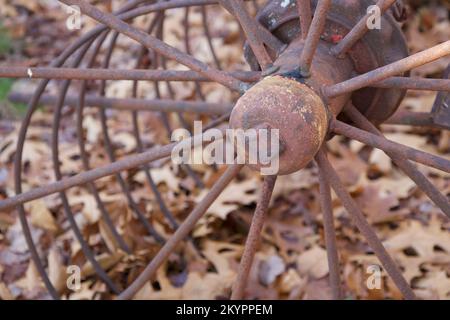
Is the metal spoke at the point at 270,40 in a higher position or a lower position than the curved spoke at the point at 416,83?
higher

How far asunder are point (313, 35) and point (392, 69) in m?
0.18

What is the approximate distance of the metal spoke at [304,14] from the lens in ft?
5.13

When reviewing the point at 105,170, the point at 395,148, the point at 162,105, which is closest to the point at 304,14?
the point at 395,148

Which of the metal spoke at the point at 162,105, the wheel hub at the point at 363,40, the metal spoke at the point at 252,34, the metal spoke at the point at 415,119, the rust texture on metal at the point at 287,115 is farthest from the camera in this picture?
the metal spoke at the point at 162,105

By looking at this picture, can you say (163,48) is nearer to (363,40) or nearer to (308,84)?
(308,84)

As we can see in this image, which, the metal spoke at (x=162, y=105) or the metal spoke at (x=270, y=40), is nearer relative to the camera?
the metal spoke at (x=270, y=40)

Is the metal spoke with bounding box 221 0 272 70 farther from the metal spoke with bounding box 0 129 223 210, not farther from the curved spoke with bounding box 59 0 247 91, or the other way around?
the metal spoke with bounding box 0 129 223 210

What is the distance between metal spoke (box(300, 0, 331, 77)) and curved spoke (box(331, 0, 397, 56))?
0.11 metres

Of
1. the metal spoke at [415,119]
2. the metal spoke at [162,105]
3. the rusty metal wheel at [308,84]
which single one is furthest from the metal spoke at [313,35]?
the metal spoke at [162,105]

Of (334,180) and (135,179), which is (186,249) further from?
(334,180)

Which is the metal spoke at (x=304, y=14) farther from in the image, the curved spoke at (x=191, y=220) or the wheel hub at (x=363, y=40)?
the curved spoke at (x=191, y=220)

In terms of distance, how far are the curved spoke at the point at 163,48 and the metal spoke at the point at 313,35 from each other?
0.14 metres

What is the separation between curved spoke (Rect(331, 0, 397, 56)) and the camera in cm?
153
